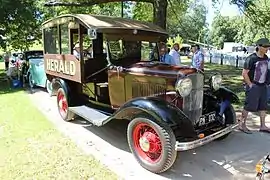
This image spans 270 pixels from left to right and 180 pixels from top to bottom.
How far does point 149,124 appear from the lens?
4598 mm

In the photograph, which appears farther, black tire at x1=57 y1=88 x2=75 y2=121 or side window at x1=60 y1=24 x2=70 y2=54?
black tire at x1=57 y1=88 x2=75 y2=121

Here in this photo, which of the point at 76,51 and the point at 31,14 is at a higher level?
the point at 31,14

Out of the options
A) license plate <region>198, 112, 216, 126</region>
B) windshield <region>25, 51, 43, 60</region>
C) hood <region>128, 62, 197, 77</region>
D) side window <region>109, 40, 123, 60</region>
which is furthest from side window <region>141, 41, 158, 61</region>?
windshield <region>25, 51, 43, 60</region>

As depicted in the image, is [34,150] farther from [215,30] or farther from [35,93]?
[215,30]

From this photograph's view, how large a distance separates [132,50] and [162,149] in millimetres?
2717

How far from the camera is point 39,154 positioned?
5.23 meters

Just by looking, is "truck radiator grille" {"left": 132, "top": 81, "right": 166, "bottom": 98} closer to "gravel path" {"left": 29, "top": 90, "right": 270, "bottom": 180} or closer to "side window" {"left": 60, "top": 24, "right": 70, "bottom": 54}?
"gravel path" {"left": 29, "top": 90, "right": 270, "bottom": 180}

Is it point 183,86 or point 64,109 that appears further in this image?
point 64,109

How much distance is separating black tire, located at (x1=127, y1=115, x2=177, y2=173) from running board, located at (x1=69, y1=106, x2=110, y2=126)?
0.89 metres

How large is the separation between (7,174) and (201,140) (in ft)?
9.21

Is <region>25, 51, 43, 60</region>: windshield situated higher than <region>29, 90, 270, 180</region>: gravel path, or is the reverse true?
<region>25, 51, 43, 60</region>: windshield

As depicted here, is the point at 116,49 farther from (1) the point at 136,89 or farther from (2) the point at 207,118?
(2) the point at 207,118

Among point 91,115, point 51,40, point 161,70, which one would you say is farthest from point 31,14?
point 161,70

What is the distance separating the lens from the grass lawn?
4.48 metres
